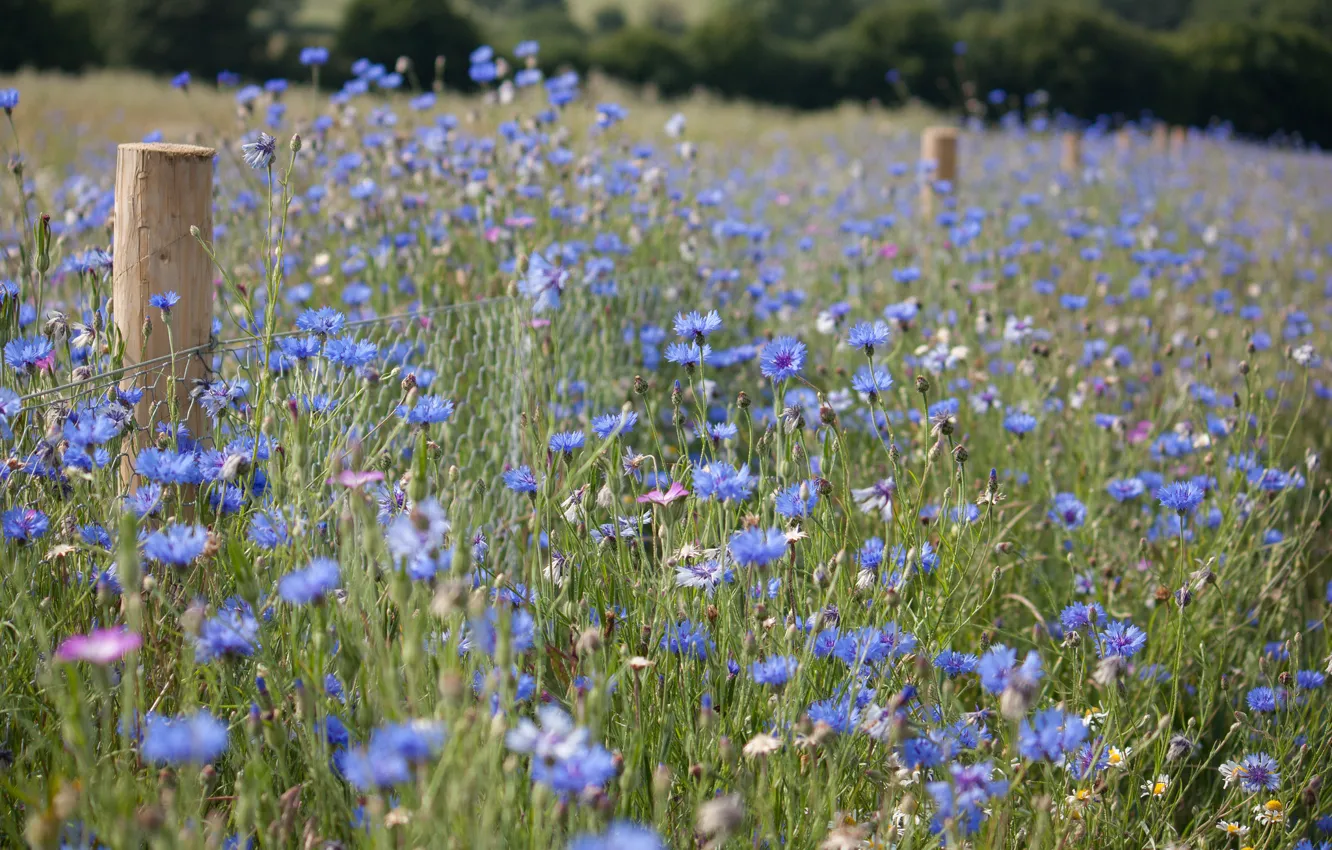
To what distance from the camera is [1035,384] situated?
9.73 ft

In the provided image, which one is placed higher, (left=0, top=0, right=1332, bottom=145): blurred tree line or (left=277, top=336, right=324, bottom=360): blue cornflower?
(left=0, top=0, right=1332, bottom=145): blurred tree line

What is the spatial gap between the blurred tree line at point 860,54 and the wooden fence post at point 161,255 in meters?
16.6

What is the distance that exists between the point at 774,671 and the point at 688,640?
0.63 ft

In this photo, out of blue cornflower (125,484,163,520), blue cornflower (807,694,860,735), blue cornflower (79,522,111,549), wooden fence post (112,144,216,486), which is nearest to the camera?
blue cornflower (807,694,860,735)

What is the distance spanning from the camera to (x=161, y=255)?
6.69 feet

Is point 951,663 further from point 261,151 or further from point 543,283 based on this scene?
point 261,151

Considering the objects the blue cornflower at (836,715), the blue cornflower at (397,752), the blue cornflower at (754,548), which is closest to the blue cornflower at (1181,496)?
the blue cornflower at (836,715)

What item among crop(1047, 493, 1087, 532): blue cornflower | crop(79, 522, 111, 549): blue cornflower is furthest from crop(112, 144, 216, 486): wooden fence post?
crop(1047, 493, 1087, 532): blue cornflower

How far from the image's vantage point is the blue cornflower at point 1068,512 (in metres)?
2.34

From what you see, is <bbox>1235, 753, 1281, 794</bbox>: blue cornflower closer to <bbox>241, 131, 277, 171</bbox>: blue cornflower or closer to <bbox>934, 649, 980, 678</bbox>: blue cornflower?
<bbox>934, 649, 980, 678</bbox>: blue cornflower

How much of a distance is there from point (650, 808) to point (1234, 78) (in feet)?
80.7

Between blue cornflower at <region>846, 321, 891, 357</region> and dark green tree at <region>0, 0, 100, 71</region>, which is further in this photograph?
dark green tree at <region>0, 0, 100, 71</region>

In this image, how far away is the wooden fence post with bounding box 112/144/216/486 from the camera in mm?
2033

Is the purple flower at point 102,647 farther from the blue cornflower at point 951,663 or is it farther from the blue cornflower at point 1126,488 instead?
the blue cornflower at point 1126,488
